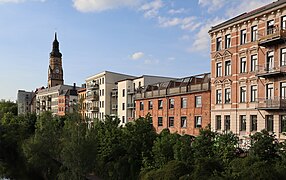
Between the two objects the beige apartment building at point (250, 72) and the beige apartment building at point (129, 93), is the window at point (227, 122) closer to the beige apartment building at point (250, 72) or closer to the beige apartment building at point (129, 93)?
the beige apartment building at point (250, 72)

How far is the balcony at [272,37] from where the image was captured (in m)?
28.5

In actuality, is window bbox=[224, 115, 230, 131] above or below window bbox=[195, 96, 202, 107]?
below

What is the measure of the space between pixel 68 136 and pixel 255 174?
1820 cm

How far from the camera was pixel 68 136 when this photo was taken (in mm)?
31938

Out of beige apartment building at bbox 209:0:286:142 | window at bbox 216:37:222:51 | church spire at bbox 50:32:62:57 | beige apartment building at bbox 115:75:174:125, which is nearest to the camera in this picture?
beige apartment building at bbox 209:0:286:142

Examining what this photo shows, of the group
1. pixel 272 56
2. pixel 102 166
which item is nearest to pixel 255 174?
pixel 272 56

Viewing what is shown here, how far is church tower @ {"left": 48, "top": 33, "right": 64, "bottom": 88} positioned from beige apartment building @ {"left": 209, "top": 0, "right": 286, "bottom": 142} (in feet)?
311

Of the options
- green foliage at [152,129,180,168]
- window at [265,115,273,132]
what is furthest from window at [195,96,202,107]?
green foliage at [152,129,180,168]

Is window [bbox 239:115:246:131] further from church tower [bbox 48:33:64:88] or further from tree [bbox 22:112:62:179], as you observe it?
church tower [bbox 48:33:64:88]

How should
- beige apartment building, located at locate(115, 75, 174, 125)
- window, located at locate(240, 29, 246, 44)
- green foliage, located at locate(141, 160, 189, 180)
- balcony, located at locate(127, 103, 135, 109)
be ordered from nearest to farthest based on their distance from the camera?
1. green foliage, located at locate(141, 160, 189, 180)
2. window, located at locate(240, 29, 246, 44)
3. balcony, located at locate(127, 103, 135, 109)
4. beige apartment building, located at locate(115, 75, 174, 125)

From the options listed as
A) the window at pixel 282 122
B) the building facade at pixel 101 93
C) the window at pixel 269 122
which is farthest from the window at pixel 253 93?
the building facade at pixel 101 93

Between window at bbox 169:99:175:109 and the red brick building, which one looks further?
window at bbox 169:99:175:109

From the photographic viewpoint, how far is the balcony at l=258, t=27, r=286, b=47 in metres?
28.5

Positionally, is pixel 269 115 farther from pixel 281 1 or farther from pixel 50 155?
pixel 50 155
